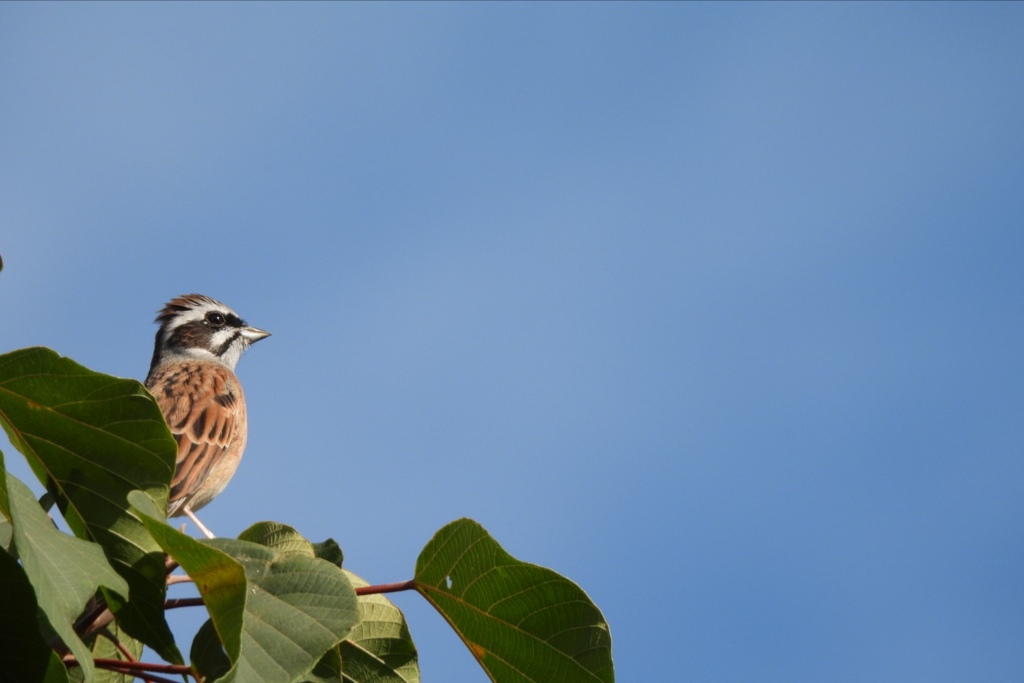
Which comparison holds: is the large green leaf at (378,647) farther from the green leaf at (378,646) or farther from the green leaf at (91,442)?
the green leaf at (91,442)

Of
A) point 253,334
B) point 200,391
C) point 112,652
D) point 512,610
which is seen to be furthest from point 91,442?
point 253,334

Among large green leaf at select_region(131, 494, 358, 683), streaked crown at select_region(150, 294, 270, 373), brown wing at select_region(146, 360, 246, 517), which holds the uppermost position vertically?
streaked crown at select_region(150, 294, 270, 373)

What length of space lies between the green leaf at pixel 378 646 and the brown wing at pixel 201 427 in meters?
4.40

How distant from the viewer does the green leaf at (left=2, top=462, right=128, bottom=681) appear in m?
2.33

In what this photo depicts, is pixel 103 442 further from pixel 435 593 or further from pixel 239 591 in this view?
pixel 435 593

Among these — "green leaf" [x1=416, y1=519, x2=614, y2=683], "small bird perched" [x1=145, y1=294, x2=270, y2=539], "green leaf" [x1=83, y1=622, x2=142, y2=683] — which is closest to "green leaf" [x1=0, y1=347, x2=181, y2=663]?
"green leaf" [x1=83, y1=622, x2=142, y2=683]

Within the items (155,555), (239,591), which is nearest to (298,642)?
(239,591)

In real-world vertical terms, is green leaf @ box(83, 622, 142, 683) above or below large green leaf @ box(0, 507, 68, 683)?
above

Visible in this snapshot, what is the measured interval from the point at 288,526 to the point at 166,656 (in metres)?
0.45

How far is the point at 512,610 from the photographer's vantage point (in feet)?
10.7

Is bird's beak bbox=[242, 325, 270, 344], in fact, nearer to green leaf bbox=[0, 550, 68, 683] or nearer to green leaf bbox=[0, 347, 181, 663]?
green leaf bbox=[0, 347, 181, 663]

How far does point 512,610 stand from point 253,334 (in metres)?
7.63

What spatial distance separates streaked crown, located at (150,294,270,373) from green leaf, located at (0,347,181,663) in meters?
7.41

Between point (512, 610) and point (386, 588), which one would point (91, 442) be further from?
point (512, 610)
